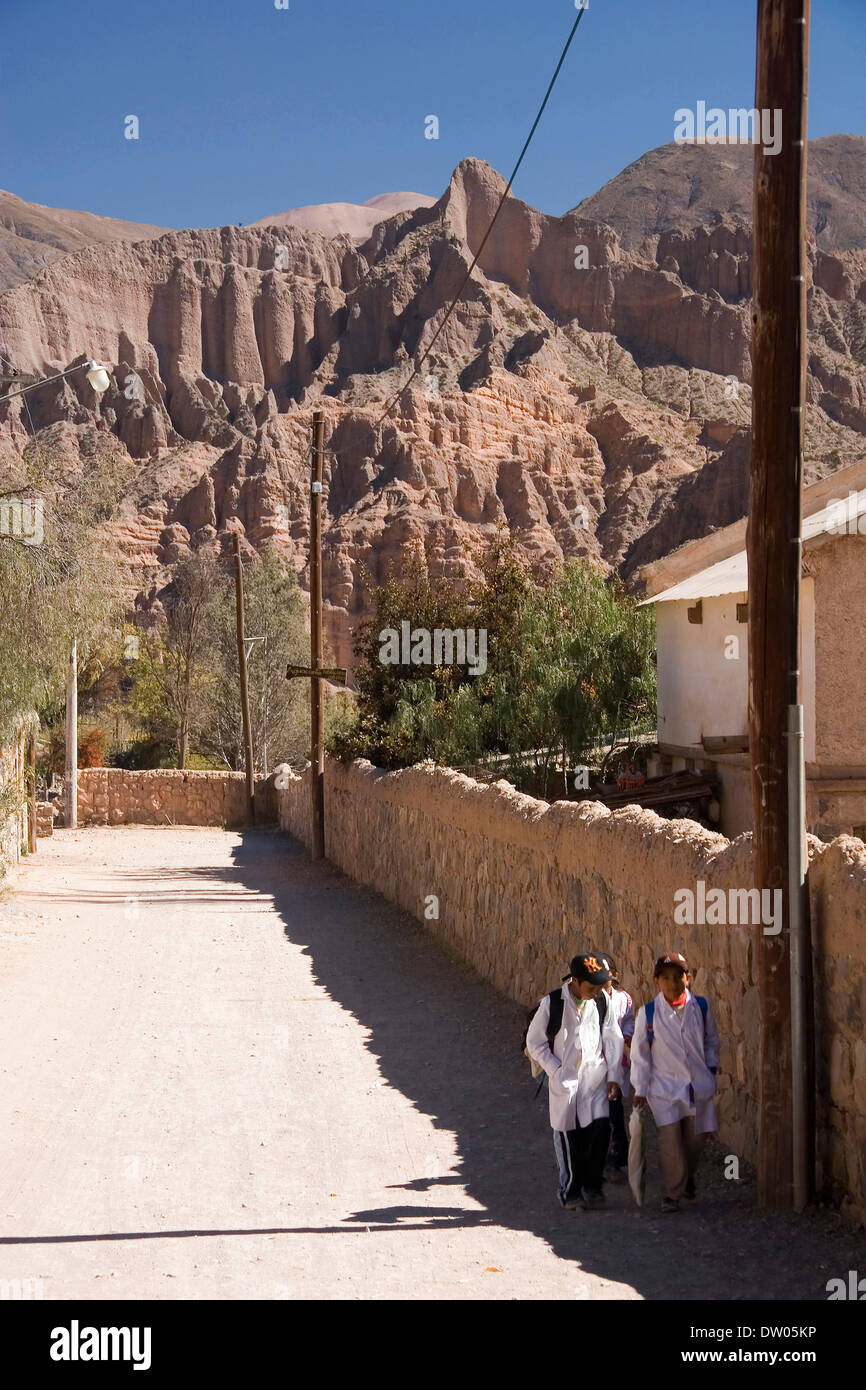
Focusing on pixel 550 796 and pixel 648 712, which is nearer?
pixel 550 796

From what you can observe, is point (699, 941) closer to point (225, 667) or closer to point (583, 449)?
point (225, 667)

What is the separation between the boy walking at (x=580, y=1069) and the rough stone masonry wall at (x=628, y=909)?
770mm

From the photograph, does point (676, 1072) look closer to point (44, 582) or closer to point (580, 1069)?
point (580, 1069)

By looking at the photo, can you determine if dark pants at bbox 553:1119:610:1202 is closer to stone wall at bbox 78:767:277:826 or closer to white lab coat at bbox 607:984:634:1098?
white lab coat at bbox 607:984:634:1098

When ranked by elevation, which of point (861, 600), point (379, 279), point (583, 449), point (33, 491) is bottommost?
point (861, 600)

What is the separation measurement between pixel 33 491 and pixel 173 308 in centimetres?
13831

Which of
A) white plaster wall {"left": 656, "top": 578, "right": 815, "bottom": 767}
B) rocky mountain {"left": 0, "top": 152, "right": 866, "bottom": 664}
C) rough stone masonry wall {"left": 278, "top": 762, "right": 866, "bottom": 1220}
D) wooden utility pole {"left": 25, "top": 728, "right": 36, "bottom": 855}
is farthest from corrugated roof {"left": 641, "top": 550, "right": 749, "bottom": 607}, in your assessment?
rocky mountain {"left": 0, "top": 152, "right": 866, "bottom": 664}

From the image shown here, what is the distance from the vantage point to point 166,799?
41.9 m

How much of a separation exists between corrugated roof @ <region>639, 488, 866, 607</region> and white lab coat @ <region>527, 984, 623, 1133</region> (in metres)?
8.49

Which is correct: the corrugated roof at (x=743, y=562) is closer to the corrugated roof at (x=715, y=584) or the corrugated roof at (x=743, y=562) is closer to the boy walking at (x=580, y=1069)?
the corrugated roof at (x=715, y=584)

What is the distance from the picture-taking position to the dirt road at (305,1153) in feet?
18.2

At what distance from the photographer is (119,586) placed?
18.6 metres

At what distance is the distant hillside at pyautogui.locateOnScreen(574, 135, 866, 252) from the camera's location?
6826 inches

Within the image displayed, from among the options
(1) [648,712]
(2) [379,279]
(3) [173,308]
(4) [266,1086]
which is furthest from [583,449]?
(4) [266,1086]
